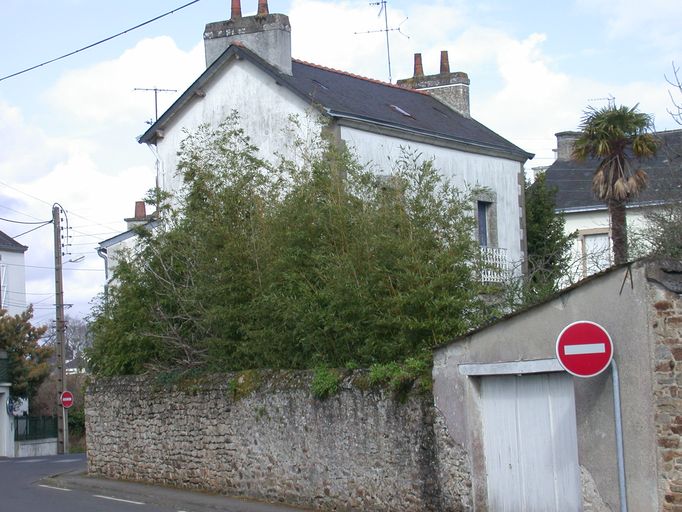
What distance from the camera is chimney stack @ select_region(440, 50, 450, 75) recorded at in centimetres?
3138

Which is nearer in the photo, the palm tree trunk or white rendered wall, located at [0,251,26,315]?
the palm tree trunk

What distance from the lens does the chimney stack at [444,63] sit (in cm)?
3138

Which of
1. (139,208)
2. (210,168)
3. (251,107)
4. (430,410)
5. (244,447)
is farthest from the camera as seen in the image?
(139,208)

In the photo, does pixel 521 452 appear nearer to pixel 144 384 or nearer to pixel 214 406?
pixel 214 406

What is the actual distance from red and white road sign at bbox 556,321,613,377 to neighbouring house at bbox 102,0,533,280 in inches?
472

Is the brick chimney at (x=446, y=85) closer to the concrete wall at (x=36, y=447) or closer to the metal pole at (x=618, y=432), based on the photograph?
the metal pole at (x=618, y=432)

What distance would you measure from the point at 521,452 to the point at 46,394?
1859 inches

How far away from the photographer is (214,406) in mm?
18016

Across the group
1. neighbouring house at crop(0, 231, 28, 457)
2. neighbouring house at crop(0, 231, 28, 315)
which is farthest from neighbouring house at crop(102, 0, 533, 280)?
neighbouring house at crop(0, 231, 28, 315)

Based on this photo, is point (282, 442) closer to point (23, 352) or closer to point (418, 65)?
point (418, 65)

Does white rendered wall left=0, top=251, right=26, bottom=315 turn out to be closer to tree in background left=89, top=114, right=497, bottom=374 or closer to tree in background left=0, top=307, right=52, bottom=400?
tree in background left=0, top=307, right=52, bottom=400

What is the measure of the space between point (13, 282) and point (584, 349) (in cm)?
5535

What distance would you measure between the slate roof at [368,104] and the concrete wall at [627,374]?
11.6 meters

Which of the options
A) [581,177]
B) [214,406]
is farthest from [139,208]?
[214,406]
